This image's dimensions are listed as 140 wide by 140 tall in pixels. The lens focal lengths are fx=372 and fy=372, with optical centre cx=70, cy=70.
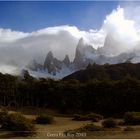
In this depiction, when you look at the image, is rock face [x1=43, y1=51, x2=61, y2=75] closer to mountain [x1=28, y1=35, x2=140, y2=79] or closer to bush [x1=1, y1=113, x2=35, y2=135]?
mountain [x1=28, y1=35, x2=140, y2=79]

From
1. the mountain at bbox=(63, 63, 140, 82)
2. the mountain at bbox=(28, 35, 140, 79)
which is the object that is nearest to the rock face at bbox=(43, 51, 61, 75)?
the mountain at bbox=(28, 35, 140, 79)

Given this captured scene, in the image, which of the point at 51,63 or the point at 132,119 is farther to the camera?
the point at 51,63

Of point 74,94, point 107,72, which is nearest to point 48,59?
point 74,94

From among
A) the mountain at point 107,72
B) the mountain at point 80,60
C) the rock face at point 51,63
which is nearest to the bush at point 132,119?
the mountain at point 80,60

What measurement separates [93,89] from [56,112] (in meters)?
5.62

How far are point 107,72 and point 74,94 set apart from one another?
24.4ft

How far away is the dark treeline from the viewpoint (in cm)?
4134

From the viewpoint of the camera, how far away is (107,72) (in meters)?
51.7

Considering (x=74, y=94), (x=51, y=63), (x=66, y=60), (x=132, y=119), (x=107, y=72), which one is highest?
(x=107, y=72)

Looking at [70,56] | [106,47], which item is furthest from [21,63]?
[106,47]

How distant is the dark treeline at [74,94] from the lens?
136 ft

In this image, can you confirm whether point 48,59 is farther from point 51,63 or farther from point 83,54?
point 83,54

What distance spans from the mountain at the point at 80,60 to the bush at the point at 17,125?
10475 mm

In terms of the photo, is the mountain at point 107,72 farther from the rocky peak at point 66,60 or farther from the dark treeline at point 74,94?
the rocky peak at point 66,60
